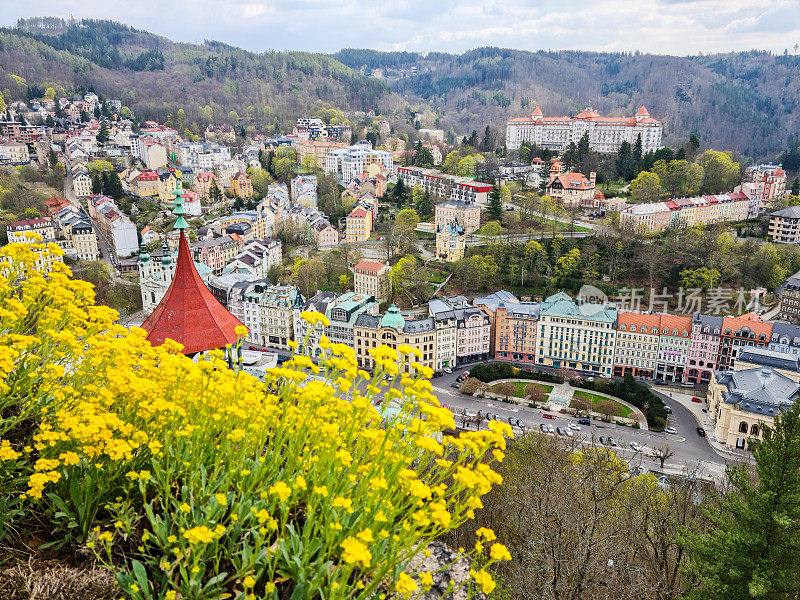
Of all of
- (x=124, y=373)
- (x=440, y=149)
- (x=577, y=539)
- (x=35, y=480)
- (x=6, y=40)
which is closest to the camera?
(x=35, y=480)

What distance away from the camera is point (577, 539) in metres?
10.1

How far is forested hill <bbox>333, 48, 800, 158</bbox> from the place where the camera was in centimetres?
10212

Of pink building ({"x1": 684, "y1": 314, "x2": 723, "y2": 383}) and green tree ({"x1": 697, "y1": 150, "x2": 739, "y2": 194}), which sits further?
green tree ({"x1": 697, "y1": 150, "x2": 739, "y2": 194})

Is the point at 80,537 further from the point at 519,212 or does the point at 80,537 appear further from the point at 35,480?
the point at 519,212

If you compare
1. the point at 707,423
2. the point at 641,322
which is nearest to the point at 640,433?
the point at 707,423

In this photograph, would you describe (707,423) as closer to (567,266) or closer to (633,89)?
(567,266)

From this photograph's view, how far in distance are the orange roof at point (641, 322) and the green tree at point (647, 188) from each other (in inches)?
725

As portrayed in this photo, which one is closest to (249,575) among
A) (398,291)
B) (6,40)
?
(398,291)

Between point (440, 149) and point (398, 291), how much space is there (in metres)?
43.4

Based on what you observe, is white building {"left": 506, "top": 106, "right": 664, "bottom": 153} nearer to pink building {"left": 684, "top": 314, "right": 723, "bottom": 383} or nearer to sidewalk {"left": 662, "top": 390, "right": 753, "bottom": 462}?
pink building {"left": 684, "top": 314, "right": 723, "bottom": 383}

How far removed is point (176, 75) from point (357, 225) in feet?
226

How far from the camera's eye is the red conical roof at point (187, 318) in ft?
23.5

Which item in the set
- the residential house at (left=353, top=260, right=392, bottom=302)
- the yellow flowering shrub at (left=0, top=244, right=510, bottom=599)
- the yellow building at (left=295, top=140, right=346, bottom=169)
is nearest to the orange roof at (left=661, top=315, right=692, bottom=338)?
the residential house at (left=353, top=260, right=392, bottom=302)

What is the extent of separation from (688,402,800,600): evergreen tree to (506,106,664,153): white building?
58.2m
